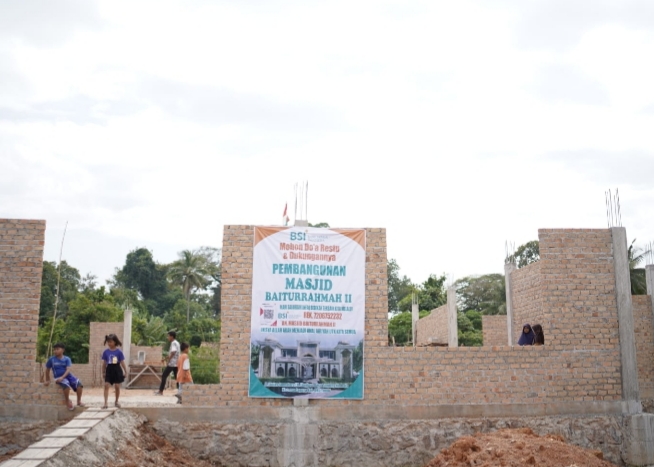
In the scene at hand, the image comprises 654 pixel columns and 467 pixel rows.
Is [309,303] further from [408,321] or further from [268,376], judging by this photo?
[408,321]

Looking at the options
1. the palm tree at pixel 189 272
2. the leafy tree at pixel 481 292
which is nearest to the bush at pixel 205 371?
the leafy tree at pixel 481 292

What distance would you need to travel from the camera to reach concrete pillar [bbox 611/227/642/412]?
11.0 metres

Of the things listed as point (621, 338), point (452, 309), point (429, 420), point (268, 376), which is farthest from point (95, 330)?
point (621, 338)

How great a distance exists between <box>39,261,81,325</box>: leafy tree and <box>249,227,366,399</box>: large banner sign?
2718 cm

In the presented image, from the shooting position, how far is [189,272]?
5091 centimetres

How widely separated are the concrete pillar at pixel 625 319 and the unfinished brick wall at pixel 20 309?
30.0 feet

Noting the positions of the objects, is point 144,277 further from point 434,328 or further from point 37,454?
point 37,454

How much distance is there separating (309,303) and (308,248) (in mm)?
888

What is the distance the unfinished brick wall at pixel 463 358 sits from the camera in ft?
34.2

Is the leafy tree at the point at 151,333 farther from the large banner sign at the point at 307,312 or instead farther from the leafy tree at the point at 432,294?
the large banner sign at the point at 307,312

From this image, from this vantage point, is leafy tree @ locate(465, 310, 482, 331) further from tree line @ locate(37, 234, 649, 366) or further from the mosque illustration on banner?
the mosque illustration on banner

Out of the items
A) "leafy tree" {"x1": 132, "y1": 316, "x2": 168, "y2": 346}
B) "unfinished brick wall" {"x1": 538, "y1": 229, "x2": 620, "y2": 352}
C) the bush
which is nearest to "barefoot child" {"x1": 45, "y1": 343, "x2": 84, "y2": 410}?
"unfinished brick wall" {"x1": 538, "y1": 229, "x2": 620, "y2": 352}

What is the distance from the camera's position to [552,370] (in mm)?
10883

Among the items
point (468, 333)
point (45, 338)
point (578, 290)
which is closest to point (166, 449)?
point (578, 290)
